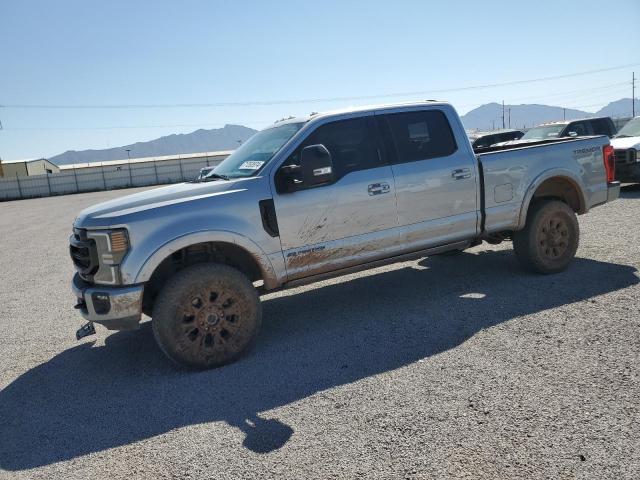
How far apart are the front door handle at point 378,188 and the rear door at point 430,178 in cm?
13

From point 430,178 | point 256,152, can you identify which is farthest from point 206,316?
point 430,178

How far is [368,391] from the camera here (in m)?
3.76

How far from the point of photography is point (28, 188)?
47219mm

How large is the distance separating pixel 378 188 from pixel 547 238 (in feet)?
8.16

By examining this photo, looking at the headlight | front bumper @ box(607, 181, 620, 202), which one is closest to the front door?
the headlight

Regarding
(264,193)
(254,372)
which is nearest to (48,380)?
(254,372)

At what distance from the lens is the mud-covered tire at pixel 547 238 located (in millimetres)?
6203

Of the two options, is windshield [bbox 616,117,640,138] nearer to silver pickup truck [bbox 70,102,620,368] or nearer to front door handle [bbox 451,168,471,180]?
silver pickup truck [bbox 70,102,620,368]

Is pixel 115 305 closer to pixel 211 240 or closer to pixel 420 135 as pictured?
pixel 211 240

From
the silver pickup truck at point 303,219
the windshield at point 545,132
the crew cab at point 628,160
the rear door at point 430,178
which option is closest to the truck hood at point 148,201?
the silver pickup truck at point 303,219

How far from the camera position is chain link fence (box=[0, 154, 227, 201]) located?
4681 cm

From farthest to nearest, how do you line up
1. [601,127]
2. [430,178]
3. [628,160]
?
[601,127], [628,160], [430,178]

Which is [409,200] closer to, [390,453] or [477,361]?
[477,361]

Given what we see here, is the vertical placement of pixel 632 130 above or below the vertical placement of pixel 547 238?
above
